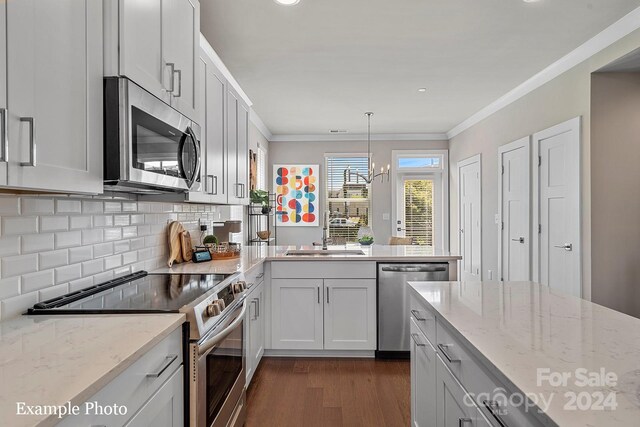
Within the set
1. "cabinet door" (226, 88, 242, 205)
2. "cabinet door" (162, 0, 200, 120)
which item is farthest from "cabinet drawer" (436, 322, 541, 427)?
"cabinet door" (226, 88, 242, 205)

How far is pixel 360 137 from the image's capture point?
7.04 meters

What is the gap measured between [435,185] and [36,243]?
658 cm

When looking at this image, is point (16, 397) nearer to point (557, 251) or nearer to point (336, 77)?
point (336, 77)

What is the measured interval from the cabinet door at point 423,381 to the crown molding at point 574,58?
2772mm

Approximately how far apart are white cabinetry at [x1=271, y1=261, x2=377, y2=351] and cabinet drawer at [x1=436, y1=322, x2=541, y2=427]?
5.79 ft

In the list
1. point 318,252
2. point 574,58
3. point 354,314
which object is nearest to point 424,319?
point 354,314

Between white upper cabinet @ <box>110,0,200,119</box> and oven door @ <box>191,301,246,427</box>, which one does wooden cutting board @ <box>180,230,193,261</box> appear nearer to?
oven door @ <box>191,301,246,427</box>

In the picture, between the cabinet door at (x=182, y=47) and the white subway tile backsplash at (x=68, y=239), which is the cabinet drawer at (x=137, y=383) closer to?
the white subway tile backsplash at (x=68, y=239)

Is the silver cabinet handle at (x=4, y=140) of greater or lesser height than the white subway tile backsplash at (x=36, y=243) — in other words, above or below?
above

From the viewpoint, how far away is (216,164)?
A: 8.60 feet

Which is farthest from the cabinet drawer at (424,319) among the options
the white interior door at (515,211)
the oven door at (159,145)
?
the white interior door at (515,211)

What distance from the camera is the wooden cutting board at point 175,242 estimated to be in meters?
2.48

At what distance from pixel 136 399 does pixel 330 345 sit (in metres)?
2.33

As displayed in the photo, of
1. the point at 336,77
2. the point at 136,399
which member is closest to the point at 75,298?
the point at 136,399
